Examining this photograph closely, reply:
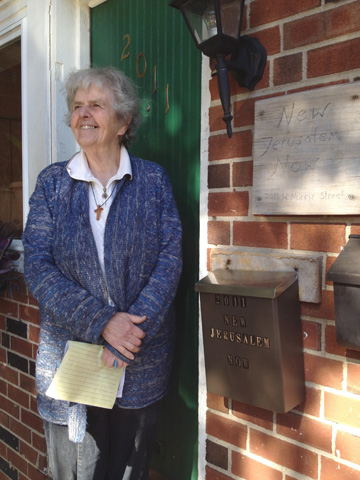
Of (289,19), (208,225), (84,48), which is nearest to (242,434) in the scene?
Result: (208,225)

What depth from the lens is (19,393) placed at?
281 cm

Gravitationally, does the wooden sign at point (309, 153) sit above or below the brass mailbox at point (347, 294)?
above

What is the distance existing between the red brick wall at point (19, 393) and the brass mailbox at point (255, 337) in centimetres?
143

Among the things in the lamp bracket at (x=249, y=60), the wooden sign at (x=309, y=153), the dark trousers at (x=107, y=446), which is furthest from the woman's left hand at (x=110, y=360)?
the lamp bracket at (x=249, y=60)

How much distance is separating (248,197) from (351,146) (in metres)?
0.40

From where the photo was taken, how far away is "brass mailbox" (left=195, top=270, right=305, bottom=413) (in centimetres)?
139

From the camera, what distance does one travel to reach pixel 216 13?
1.43 m

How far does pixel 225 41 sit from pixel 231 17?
0.25ft

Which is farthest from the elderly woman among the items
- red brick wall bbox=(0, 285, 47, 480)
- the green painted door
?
red brick wall bbox=(0, 285, 47, 480)

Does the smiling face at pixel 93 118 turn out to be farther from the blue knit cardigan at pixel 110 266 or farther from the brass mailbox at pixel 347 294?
the brass mailbox at pixel 347 294

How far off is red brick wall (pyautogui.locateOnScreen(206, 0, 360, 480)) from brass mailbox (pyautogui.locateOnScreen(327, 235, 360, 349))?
0.34 ft

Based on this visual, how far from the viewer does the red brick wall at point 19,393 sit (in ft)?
8.77

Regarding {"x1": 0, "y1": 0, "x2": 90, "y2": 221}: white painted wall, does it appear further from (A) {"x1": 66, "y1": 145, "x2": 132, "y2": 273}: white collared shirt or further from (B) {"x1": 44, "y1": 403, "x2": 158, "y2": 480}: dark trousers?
(B) {"x1": 44, "y1": 403, "x2": 158, "y2": 480}: dark trousers

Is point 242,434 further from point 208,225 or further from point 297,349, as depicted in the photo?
point 208,225
